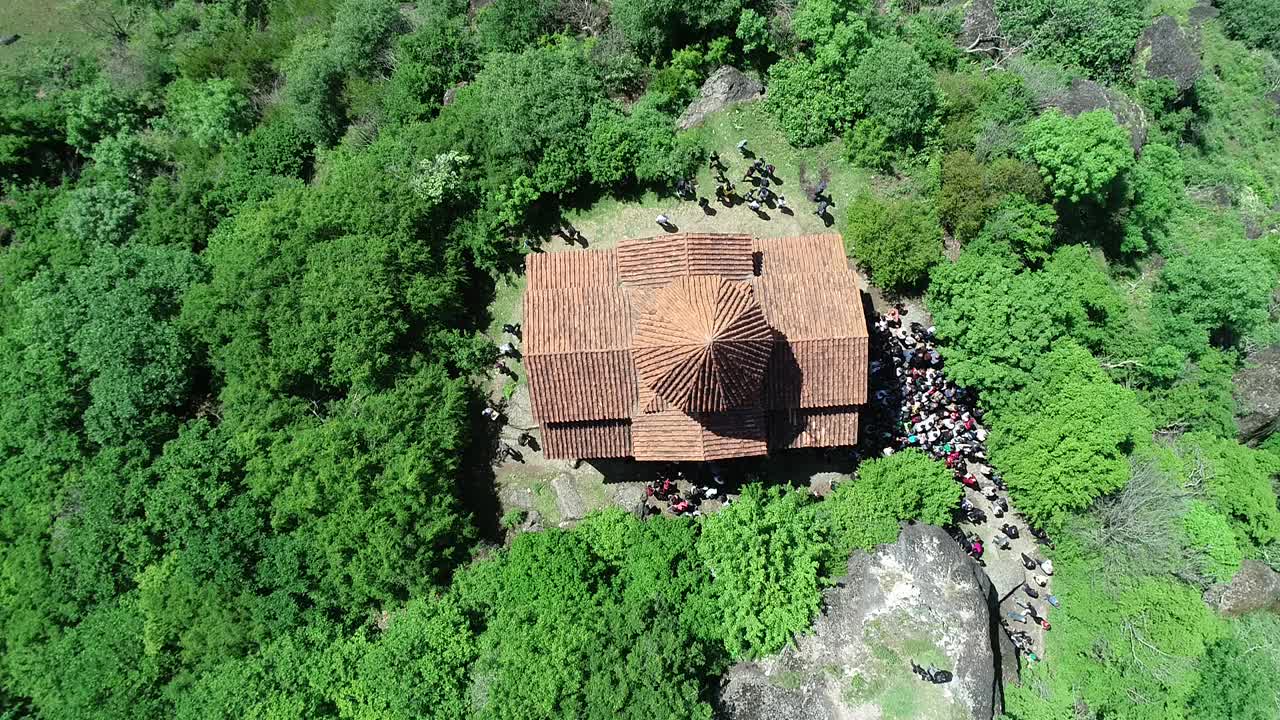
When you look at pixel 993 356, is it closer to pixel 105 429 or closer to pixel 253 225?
pixel 253 225

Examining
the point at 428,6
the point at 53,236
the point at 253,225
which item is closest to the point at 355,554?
the point at 253,225

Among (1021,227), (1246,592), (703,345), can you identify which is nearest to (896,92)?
(1021,227)

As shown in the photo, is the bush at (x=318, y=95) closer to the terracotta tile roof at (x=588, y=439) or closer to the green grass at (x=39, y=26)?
the green grass at (x=39, y=26)

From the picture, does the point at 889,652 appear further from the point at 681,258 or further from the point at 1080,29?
the point at 1080,29

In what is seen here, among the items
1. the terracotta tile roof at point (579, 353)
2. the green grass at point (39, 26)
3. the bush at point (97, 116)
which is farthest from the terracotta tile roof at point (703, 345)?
the green grass at point (39, 26)

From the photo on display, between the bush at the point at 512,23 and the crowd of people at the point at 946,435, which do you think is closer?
the crowd of people at the point at 946,435

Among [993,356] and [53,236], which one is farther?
[53,236]
